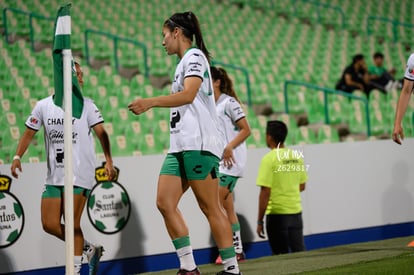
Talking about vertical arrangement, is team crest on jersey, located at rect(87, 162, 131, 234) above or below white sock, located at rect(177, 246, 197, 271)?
above

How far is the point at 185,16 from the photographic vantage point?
6.25 m

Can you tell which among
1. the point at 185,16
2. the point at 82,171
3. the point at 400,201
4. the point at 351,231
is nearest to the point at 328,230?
the point at 351,231

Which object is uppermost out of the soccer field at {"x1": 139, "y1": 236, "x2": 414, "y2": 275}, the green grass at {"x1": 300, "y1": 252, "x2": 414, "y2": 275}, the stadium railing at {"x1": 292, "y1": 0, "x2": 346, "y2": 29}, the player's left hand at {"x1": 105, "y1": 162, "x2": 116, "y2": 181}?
the stadium railing at {"x1": 292, "y1": 0, "x2": 346, "y2": 29}

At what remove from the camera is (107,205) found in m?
9.23

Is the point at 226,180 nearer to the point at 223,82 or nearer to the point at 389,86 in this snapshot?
the point at 223,82

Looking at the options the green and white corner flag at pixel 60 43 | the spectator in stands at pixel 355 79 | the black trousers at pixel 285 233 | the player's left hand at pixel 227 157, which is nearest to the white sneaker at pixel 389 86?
the spectator in stands at pixel 355 79

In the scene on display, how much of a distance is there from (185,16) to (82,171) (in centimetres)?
168

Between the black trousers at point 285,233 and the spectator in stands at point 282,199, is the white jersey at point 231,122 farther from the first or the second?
the black trousers at point 285,233

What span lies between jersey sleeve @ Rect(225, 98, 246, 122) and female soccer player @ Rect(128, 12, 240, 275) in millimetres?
2479

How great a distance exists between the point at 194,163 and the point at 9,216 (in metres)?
3.11

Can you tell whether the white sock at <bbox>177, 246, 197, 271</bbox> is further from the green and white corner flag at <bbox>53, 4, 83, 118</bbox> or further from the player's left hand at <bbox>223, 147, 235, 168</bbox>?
the player's left hand at <bbox>223, 147, 235, 168</bbox>

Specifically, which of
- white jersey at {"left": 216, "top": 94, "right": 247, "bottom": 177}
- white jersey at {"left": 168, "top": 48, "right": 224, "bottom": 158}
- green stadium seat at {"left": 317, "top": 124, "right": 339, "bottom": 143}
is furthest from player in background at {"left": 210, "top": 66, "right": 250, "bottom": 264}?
green stadium seat at {"left": 317, "top": 124, "right": 339, "bottom": 143}

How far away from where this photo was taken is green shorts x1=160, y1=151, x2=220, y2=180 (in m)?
6.05

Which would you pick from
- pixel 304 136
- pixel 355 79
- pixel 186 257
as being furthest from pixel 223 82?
pixel 355 79
